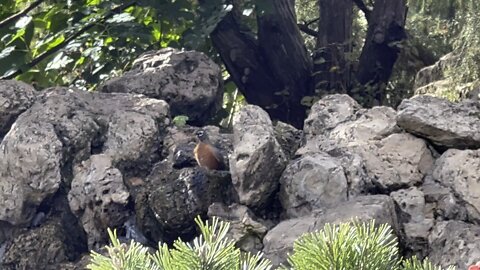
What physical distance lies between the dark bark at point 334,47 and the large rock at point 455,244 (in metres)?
2.71

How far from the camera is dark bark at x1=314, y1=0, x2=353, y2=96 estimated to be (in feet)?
19.8

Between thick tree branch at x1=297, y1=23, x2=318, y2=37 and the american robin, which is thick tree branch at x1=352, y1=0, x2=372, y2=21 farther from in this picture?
the american robin

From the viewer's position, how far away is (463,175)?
11.6ft

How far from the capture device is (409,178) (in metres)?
3.67

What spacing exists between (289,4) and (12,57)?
184 centimetres

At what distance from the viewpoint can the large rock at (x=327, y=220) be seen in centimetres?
329

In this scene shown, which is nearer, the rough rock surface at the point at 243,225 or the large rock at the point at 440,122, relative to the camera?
the rough rock surface at the point at 243,225

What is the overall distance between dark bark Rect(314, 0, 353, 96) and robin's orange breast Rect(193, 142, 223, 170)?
2.28 m

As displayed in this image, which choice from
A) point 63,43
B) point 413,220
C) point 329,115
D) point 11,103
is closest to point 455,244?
point 413,220

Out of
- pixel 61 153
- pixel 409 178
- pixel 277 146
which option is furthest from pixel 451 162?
pixel 61 153

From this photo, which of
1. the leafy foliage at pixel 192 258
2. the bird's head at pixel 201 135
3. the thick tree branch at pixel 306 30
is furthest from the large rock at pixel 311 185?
the thick tree branch at pixel 306 30

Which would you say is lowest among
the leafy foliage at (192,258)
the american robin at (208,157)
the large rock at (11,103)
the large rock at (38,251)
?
the large rock at (38,251)

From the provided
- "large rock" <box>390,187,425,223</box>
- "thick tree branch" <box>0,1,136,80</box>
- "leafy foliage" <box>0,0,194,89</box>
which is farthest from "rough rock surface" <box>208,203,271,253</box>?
"thick tree branch" <box>0,1,136,80</box>

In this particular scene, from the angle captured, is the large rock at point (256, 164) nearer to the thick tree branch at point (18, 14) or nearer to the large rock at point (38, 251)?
the large rock at point (38, 251)
